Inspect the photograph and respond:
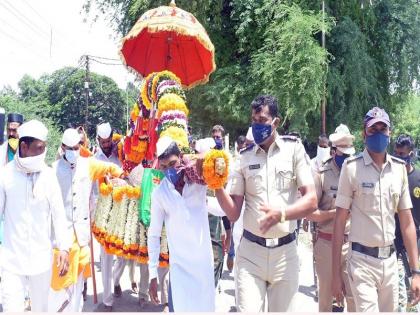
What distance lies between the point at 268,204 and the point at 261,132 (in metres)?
0.53

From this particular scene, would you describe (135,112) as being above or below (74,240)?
above

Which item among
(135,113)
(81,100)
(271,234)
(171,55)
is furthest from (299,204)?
(81,100)

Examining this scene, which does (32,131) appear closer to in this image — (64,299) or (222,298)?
(64,299)

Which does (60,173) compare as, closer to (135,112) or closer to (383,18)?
(135,112)

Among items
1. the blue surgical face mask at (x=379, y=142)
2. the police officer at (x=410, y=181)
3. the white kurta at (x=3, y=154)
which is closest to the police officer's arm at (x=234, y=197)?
the blue surgical face mask at (x=379, y=142)

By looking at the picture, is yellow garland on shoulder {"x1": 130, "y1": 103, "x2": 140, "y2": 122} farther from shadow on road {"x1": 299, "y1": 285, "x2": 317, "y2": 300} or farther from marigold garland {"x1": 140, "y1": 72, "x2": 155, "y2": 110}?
shadow on road {"x1": 299, "y1": 285, "x2": 317, "y2": 300}

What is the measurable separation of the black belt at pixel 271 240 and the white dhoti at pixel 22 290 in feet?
5.97

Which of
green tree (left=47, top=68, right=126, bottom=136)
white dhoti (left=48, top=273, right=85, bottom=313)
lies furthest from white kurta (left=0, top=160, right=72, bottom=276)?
green tree (left=47, top=68, right=126, bottom=136)

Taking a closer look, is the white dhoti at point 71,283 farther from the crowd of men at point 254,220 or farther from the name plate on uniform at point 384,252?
the name plate on uniform at point 384,252

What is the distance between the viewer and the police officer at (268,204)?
12.6 ft

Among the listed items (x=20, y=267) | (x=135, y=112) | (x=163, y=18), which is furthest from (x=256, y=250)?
(x=163, y=18)

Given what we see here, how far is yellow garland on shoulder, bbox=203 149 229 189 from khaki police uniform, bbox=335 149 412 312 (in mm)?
1002

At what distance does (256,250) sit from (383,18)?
17.9m

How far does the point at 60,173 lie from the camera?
219 inches
